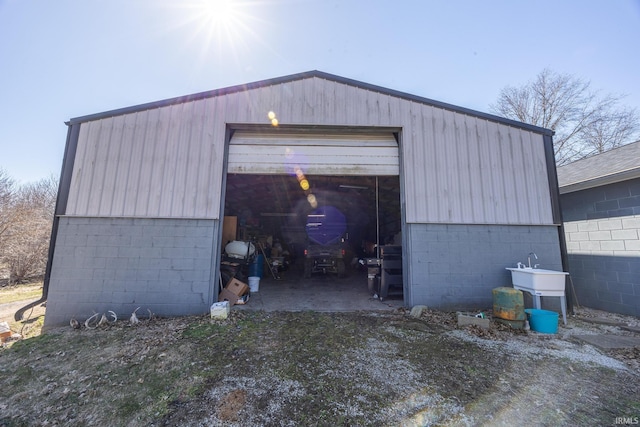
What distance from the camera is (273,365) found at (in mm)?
2627

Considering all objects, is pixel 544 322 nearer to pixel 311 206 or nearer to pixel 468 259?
pixel 468 259

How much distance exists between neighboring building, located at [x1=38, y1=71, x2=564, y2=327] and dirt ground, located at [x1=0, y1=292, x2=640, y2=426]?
0.79m

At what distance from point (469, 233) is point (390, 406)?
366 centimetres

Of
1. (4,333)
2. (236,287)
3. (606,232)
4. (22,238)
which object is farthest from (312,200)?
(22,238)

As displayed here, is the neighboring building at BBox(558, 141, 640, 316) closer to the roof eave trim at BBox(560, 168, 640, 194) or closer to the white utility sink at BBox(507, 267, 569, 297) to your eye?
the roof eave trim at BBox(560, 168, 640, 194)

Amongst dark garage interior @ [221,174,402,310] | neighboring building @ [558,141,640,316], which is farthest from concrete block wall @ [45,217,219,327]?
neighboring building @ [558,141,640,316]

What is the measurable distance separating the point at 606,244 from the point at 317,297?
19.1 ft

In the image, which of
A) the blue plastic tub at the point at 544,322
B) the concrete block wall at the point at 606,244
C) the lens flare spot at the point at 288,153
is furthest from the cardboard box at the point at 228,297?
the concrete block wall at the point at 606,244

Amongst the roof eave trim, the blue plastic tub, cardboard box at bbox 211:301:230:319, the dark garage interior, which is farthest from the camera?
the dark garage interior

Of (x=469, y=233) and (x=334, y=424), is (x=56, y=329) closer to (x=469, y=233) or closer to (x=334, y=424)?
(x=334, y=424)

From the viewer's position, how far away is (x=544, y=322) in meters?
3.57

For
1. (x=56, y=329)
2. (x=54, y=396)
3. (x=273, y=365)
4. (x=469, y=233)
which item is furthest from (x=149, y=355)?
(x=469, y=233)

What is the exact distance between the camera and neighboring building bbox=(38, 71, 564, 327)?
4.25 m

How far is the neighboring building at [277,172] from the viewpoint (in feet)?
13.9
